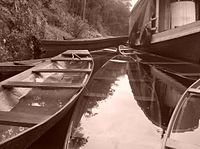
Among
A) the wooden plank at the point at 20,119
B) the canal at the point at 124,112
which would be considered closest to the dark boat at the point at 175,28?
the canal at the point at 124,112

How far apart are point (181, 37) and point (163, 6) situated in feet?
9.72

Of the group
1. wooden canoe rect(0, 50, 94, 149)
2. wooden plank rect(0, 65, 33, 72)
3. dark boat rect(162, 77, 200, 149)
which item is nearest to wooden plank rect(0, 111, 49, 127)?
wooden canoe rect(0, 50, 94, 149)

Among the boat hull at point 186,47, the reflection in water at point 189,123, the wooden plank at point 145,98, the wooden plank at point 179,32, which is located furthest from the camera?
the boat hull at point 186,47

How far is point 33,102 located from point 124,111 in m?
1.40

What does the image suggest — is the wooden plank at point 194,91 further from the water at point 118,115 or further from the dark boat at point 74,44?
the dark boat at point 74,44

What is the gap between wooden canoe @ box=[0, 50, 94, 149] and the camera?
225 cm

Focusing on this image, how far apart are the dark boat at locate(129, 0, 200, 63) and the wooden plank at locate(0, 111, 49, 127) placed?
15.8 feet

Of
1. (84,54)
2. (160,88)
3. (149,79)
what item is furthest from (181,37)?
(84,54)

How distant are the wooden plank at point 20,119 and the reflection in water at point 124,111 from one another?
19.8 inches

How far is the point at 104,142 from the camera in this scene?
292cm

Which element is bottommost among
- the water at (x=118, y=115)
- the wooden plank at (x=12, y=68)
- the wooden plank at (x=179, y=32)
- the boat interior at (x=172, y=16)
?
the water at (x=118, y=115)

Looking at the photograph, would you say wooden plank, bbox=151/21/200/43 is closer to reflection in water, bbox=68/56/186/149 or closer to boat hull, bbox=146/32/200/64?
boat hull, bbox=146/32/200/64

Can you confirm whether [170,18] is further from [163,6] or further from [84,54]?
[84,54]

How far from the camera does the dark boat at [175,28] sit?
6674 mm
